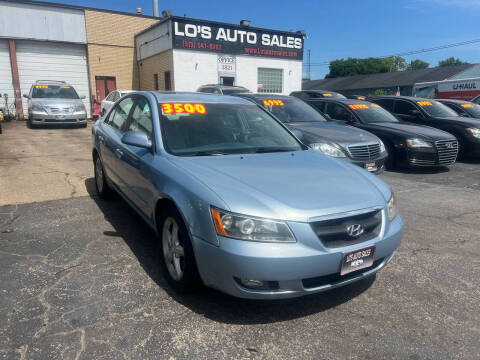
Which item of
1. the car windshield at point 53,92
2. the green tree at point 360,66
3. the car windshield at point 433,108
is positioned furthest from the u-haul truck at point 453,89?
the green tree at point 360,66

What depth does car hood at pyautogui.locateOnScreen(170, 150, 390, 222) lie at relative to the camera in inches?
93.3

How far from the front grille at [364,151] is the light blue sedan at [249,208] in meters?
2.70

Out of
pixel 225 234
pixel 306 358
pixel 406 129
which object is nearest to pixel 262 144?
pixel 225 234

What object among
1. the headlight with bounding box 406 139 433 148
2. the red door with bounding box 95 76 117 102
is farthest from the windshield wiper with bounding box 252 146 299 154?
the red door with bounding box 95 76 117 102

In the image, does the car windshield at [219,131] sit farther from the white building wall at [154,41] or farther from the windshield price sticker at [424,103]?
the white building wall at [154,41]

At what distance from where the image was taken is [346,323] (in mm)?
2549

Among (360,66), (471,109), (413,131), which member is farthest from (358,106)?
(360,66)

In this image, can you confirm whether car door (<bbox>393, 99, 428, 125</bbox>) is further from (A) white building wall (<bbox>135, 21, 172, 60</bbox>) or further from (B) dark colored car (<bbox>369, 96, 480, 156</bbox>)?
(A) white building wall (<bbox>135, 21, 172, 60</bbox>)

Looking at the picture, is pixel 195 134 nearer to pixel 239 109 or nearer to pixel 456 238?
pixel 239 109

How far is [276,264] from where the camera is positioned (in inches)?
88.0

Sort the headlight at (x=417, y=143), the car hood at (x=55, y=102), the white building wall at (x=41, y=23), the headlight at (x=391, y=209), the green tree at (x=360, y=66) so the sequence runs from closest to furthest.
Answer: the headlight at (x=391, y=209)
the headlight at (x=417, y=143)
the car hood at (x=55, y=102)
the white building wall at (x=41, y=23)
the green tree at (x=360, y=66)

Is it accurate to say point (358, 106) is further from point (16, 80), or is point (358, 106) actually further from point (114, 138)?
point (16, 80)

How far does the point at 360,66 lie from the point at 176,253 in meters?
86.8

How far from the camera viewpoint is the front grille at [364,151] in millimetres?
6195
